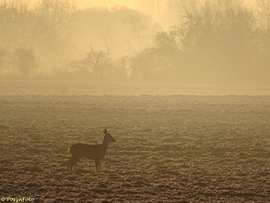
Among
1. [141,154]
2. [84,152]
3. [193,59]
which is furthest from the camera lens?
[193,59]

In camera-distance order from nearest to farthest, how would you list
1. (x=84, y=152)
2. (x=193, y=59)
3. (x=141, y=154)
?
1. (x=84, y=152)
2. (x=141, y=154)
3. (x=193, y=59)

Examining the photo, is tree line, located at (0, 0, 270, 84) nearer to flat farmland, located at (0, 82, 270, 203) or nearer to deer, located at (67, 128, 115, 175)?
flat farmland, located at (0, 82, 270, 203)

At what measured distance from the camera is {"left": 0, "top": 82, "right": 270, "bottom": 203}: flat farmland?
41.8 feet

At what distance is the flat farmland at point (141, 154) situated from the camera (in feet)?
41.8

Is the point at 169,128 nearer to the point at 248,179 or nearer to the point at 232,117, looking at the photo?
the point at 232,117

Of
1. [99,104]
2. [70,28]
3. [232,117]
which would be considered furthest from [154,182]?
[70,28]

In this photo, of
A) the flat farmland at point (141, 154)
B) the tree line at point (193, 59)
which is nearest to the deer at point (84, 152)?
the flat farmland at point (141, 154)

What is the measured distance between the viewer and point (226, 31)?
67000mm

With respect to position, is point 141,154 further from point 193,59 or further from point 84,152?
point 193,59

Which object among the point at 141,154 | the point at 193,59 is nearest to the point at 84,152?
the point at 141,154

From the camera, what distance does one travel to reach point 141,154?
693 inches

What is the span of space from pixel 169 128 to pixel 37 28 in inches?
2701

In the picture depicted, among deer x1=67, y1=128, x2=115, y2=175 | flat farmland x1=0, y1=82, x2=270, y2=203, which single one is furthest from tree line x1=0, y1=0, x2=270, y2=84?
deer x1=67, y1=128, x2=115, y2=175

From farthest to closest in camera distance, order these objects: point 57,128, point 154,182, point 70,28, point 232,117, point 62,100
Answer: point 70,28 → point 62,100 → point 232,117 → point 57,128 → point 154,182
